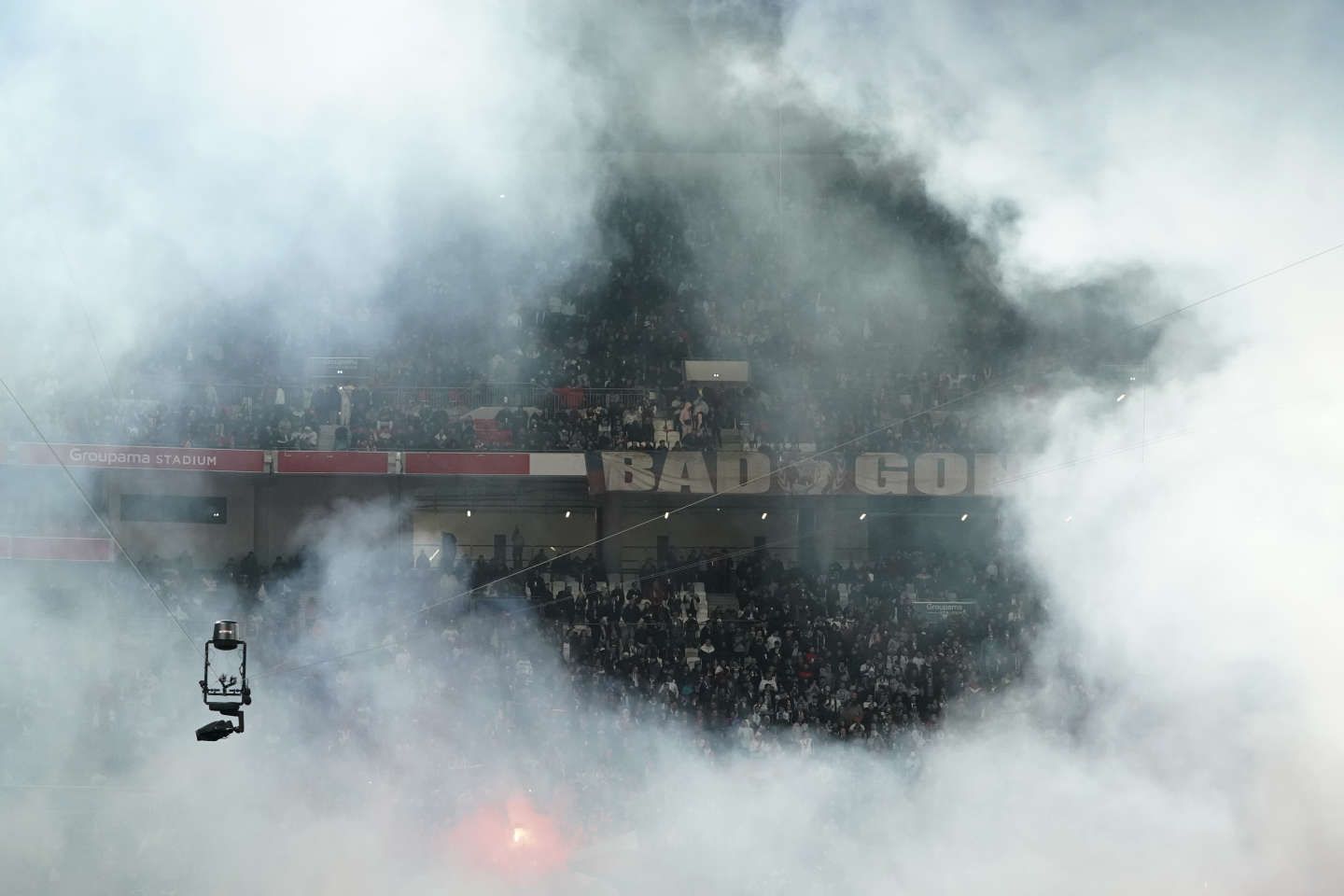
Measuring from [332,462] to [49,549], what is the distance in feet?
13.5

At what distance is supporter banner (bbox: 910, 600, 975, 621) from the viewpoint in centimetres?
1986

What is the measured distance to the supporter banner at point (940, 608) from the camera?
782 inches

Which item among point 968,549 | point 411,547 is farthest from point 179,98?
point 968,549

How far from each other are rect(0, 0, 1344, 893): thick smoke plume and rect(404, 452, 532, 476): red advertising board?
1922 mm

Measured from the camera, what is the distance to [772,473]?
21109 millimetres

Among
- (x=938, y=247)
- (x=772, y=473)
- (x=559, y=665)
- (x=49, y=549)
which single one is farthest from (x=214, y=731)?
(x=938, y=247)

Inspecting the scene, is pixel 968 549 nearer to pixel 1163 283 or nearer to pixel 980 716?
pixel 980 716

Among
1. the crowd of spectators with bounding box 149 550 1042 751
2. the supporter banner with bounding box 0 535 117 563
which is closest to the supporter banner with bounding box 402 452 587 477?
the crowd of spectators with bounding box 149 550 1042 751

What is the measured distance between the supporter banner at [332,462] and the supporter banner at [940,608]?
8.17m

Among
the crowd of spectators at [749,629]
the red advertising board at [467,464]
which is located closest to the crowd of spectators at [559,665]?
the crowd of spectators at [749,629]

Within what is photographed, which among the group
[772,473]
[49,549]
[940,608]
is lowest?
[940,608]

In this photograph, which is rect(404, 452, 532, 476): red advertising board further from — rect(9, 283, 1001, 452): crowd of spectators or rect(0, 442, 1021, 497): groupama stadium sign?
rect(9, 283, 1001, 452): crowd of spectators

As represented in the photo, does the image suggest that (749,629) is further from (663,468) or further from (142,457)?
(142,457)

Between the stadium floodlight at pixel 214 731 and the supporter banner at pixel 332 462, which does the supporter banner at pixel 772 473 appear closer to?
the supporter banner at pixel 332 462
